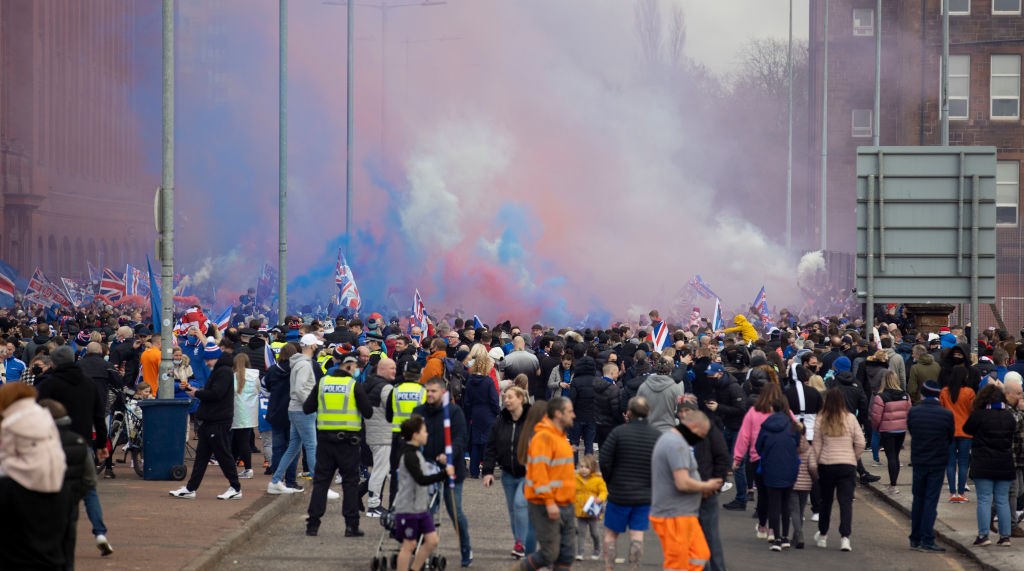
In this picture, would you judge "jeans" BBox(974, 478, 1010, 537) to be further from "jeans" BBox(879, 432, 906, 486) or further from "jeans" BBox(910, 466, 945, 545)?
"jeans" BBox(879, 432, 906, 486)

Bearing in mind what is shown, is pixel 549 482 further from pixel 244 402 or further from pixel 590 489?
pixel 244 402

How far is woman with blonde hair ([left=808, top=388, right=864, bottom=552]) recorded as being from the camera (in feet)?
44.4

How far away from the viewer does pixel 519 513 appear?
40.0ft

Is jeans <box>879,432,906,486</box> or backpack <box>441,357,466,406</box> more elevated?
Result: backpack <box>441,357,466,406</box>

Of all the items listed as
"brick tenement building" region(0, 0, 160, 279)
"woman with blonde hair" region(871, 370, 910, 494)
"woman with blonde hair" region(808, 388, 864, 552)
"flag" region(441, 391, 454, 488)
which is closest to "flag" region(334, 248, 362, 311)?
"woman with blonde hair" region(871, 370, 910, 494)

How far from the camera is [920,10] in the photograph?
5166 centimetres

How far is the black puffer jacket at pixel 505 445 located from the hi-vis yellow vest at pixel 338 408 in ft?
5.51

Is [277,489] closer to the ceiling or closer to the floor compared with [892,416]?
closer to the floor

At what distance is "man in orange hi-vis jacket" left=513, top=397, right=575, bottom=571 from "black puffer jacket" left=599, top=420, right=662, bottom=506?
404 millimetres

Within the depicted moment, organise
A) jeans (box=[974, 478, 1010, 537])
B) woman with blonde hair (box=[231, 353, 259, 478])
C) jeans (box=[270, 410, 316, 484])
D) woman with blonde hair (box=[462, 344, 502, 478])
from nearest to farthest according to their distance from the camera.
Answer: jeans (box=[974, 478, 1010, 537])
jeans (box=[270, 410, 316, 484])
woman with blonde hair (box=[231, 353, 259, 478])
woman with blonde hair (box=[462, 344, 502, 478])

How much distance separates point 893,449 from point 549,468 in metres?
7.88

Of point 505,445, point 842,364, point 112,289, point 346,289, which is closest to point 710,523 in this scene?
point 505,445

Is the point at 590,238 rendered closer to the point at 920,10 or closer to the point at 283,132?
the point at 920,10

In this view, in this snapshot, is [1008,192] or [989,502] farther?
[1008,192]
